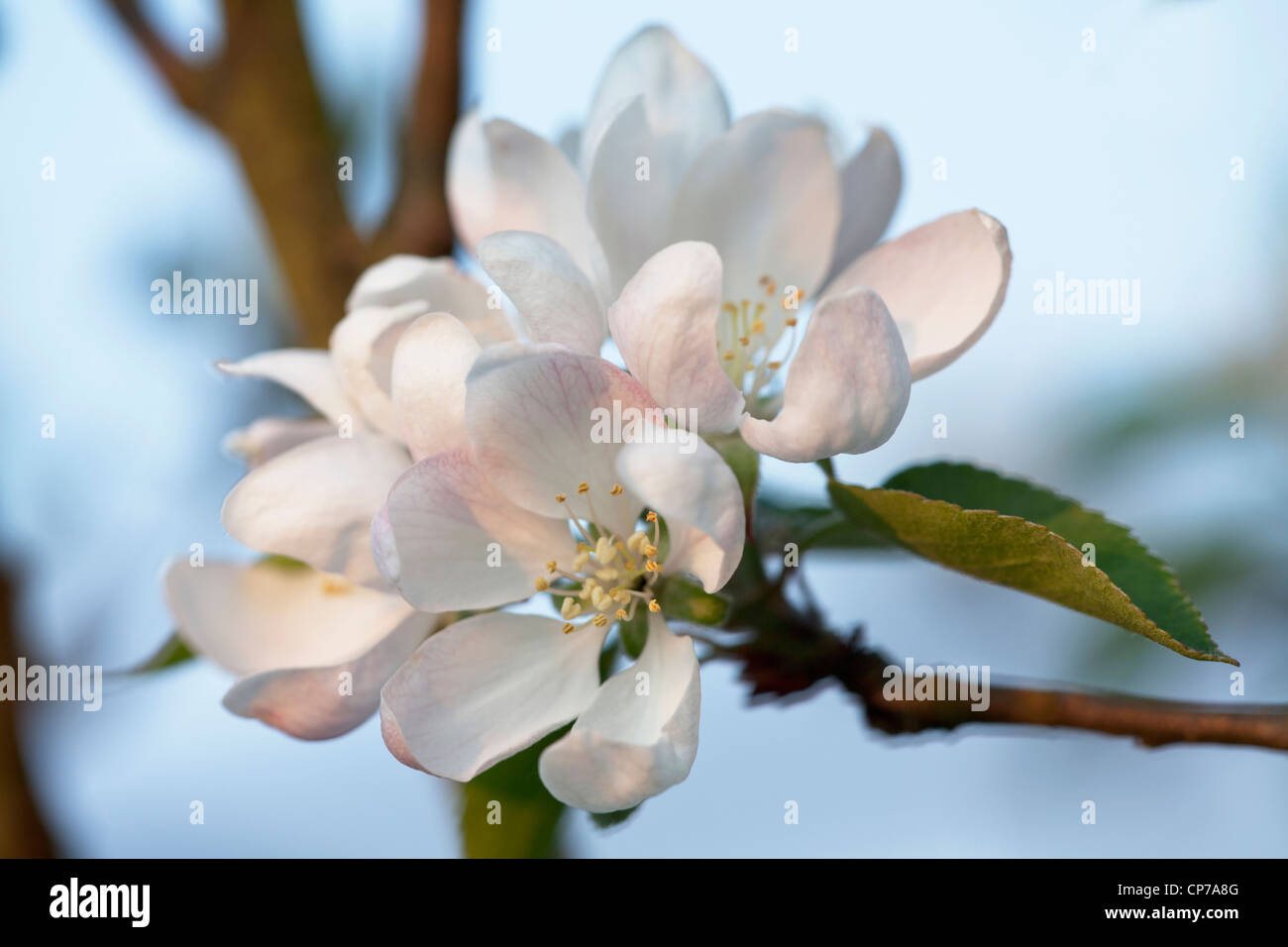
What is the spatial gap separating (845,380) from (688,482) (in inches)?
3.9

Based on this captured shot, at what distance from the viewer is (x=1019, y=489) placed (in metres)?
0.75

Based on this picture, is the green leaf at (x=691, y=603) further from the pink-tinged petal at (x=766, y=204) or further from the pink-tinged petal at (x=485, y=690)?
the pink-tinged petal at (x=766, y=204)

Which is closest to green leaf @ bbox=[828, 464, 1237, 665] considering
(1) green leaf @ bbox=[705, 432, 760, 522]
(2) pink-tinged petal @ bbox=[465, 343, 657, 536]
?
(1) green leaf @ bbox=[705, 432, 760, 522]

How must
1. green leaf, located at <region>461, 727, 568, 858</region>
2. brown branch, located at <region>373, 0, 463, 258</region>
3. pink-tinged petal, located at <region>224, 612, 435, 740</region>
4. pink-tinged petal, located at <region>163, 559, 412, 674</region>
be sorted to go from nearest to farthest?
pink-tinged petal, located at <region>224, 612, 435, 740</region> < pink-tinged petal, located at <region>163, 559, 412, 674</region> < green leaf, located at <region>461, 727, 568, 858</region> < brown branch, located at <region>373, 0, 463, 258</region>

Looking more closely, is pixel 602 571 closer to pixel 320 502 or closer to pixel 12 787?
pixel 320 502

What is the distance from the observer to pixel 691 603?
702 millimetres

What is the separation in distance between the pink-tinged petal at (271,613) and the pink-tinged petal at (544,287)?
0.23 metres

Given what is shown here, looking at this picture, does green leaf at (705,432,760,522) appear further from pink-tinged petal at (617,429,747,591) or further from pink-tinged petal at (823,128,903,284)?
pink-tinged petal at (823,128,903,284)

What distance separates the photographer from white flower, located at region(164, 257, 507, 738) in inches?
26.9

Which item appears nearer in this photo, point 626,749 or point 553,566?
point 626,749

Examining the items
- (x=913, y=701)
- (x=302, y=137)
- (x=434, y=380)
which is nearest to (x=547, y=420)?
(x=434, y=380)

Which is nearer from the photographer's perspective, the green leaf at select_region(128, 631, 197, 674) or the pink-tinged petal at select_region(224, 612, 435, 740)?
the pink-tinged petal at select_region(224, 612, 435, 740)

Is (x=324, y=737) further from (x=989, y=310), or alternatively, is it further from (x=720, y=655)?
(x=989, y=310)

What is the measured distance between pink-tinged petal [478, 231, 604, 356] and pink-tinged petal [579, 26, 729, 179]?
0.18 meters
